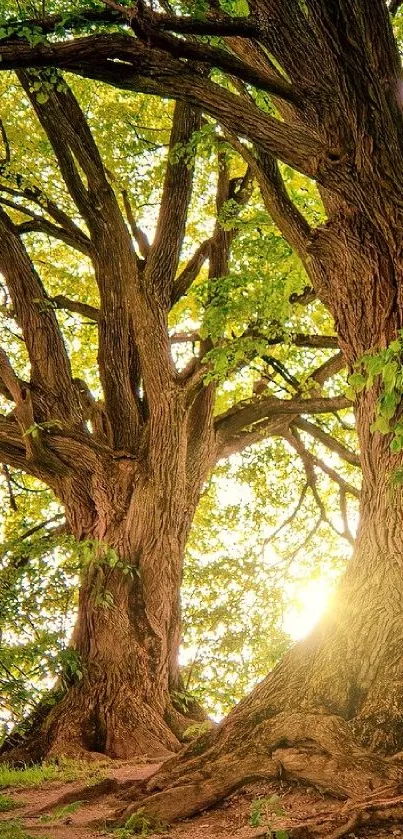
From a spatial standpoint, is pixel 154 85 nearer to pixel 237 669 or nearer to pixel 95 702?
pixel 95 702

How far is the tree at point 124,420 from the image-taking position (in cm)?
738

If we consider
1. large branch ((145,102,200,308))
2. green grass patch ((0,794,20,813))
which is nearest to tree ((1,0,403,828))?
green grass patch ((0,794,20,813))

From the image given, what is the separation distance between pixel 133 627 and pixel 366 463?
4.03m

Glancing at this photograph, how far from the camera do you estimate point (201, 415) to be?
A: 9.50 m

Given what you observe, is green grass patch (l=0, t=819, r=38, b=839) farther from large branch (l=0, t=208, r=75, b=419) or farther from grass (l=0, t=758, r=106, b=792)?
large branch (l=0, t=208, r=75, b=419)

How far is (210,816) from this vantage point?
366 centimetres

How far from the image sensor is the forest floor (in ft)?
10.5

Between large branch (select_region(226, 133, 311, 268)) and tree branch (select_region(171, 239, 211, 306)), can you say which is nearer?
large branch (select_region(226, 133, 311, 268))

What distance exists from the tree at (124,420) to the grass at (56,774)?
0.76 metres

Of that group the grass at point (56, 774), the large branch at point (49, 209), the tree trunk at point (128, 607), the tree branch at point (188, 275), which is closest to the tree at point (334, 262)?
the grass at point (56, 774)

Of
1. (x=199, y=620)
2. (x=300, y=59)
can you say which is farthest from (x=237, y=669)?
(x=300, y=59)

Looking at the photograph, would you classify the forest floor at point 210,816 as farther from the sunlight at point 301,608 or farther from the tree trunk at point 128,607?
the sunlight at point 301,608

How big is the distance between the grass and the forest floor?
2.09ft

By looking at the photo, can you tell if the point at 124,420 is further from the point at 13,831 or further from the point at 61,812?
the point at 13,831
